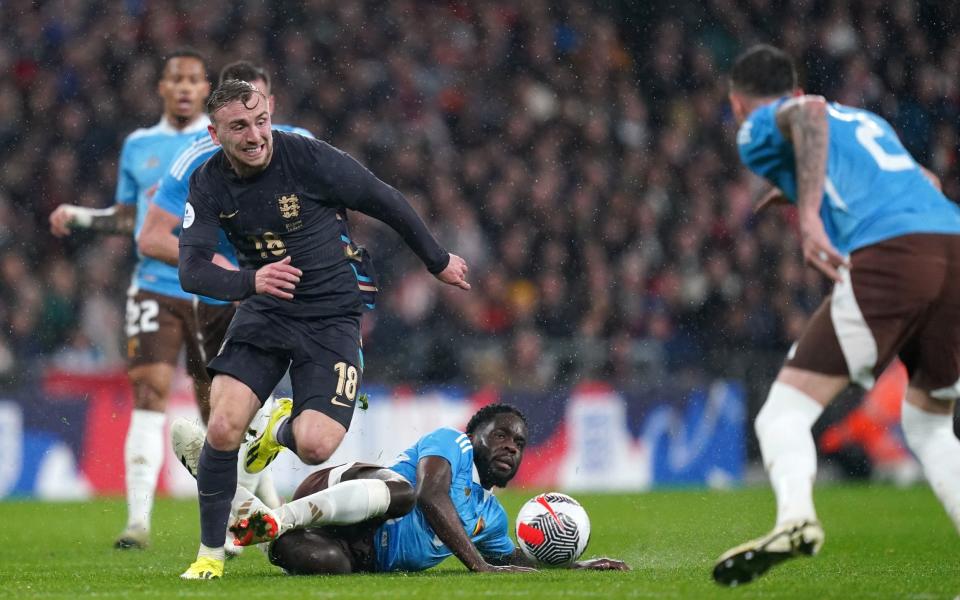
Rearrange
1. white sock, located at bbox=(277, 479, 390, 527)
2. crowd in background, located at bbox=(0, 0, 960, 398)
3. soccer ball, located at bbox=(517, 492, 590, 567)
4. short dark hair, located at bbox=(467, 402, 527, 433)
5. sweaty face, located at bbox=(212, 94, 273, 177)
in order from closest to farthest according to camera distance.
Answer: sweaty face, located at bbox=(212, 94, 273, 177), white sock, located at bbox=(277, 479, 390, 527), soccer ball, located at bbox=(517, 492, 590, 567), short dark hair, located at bbox=(467, 402, 527, 433), crowd in background, located at bbox=(0, 0, 960, 398)

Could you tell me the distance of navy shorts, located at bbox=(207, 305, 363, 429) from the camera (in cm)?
601

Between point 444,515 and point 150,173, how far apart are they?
3.58 metres

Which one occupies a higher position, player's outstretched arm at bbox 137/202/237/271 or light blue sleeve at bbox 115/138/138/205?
light blue sleeve at bbox 115/138/138/205

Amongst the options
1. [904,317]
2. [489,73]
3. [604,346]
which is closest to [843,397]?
[604,346]

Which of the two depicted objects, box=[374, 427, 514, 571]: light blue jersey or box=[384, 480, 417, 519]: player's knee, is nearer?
box=[384, 480, 417, 519]: player's knee

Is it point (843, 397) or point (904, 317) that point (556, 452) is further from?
point (904, 317)

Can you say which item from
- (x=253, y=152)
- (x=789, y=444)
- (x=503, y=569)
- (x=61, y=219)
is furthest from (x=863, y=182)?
(x=61, y=219)

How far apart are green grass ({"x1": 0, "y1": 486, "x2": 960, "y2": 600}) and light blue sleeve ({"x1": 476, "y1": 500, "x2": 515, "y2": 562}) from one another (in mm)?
167

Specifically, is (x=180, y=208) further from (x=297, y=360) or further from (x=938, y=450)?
(x=938, y=450)

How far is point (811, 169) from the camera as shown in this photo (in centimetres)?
486

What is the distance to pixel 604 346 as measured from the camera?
14391 mm

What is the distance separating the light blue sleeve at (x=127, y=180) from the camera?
28.6ft

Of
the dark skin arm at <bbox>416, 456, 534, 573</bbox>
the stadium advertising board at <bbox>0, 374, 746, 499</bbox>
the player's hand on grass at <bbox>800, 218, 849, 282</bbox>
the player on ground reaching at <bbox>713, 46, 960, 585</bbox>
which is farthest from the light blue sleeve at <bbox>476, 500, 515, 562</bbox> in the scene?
the stadium advertising board at <bbox>0, 374, 746, 499</bbox>

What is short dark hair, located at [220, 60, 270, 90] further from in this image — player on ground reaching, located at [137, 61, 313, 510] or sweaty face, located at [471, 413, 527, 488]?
sweaty face, located at [471, 413, 527, 488]
